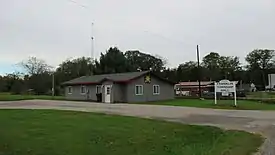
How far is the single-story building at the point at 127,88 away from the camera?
138 ft

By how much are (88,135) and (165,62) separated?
9885cm

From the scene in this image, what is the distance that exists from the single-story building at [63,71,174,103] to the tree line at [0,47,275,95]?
66.9ft

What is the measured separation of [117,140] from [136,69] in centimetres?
7556

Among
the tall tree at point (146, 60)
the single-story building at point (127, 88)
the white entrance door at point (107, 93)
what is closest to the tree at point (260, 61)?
the tall tree at point (146, 60)

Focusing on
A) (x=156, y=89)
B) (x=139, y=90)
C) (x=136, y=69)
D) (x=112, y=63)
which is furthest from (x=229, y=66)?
(x=139, y=90)

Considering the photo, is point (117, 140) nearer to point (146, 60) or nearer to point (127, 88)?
point (127, 88)

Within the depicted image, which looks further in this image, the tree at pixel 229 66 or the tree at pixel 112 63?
the tree at pixel 229 66

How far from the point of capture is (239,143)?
37.6 ft

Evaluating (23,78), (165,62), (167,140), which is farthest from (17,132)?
(165,62)

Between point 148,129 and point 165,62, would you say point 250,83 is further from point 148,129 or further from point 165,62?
point 148,129

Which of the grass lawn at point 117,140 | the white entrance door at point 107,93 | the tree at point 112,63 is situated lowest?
the grass lawn at point 117,140

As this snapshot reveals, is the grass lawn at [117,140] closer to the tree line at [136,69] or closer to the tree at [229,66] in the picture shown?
the tree line at [136,69]

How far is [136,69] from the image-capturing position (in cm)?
8650

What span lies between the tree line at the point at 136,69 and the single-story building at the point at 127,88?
20.4 m
